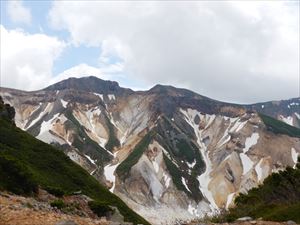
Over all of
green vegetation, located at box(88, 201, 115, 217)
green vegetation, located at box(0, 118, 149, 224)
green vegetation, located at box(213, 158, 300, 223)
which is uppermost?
green vegetation, located at box(0, 118, 149, 224)

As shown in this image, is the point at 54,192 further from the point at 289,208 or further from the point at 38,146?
the point at 38,146

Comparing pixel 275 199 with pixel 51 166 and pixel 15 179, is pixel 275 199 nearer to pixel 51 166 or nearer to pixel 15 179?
pixel 15 179

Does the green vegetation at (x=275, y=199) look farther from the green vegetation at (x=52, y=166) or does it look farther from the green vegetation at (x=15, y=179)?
the green vegetation at (x=52, y=166)

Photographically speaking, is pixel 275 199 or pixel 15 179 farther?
pixel 275 199

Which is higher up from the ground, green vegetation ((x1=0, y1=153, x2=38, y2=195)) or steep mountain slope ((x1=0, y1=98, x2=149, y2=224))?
steep mountain slope ((x1=0, y1=98, x2=149, y2=224))

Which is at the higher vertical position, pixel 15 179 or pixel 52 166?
pixel 52 166

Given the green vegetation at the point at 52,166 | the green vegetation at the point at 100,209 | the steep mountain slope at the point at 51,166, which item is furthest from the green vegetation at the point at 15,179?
the green vegetation at the point at 52,166

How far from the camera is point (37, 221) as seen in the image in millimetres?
16859

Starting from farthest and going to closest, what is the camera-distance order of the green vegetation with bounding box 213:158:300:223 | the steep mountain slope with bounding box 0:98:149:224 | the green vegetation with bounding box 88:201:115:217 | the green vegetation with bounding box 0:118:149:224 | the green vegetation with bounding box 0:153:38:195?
the green vegetation with bounding box 0:118:149:224
the steep mountain slope with bounding box 0:98:149:224
the green vegetation with bounding box 88:201:115:217
the green vegetation with bounding box 0:153:38:195
the green vegetation with bounding box 213:158:300:223

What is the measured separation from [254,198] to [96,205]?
57.7 feet

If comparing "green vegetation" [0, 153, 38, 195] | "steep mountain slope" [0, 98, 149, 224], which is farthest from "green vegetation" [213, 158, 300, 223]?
"steep mountain slope" [0, 98, 149, 224]

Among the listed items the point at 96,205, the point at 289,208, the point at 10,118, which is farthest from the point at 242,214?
the point at 10,118

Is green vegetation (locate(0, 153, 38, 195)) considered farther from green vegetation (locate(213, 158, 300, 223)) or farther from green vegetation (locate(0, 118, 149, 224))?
green vegetation (locate(0, 118, 149, 224))

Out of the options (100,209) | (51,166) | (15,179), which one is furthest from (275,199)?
(51,166)
